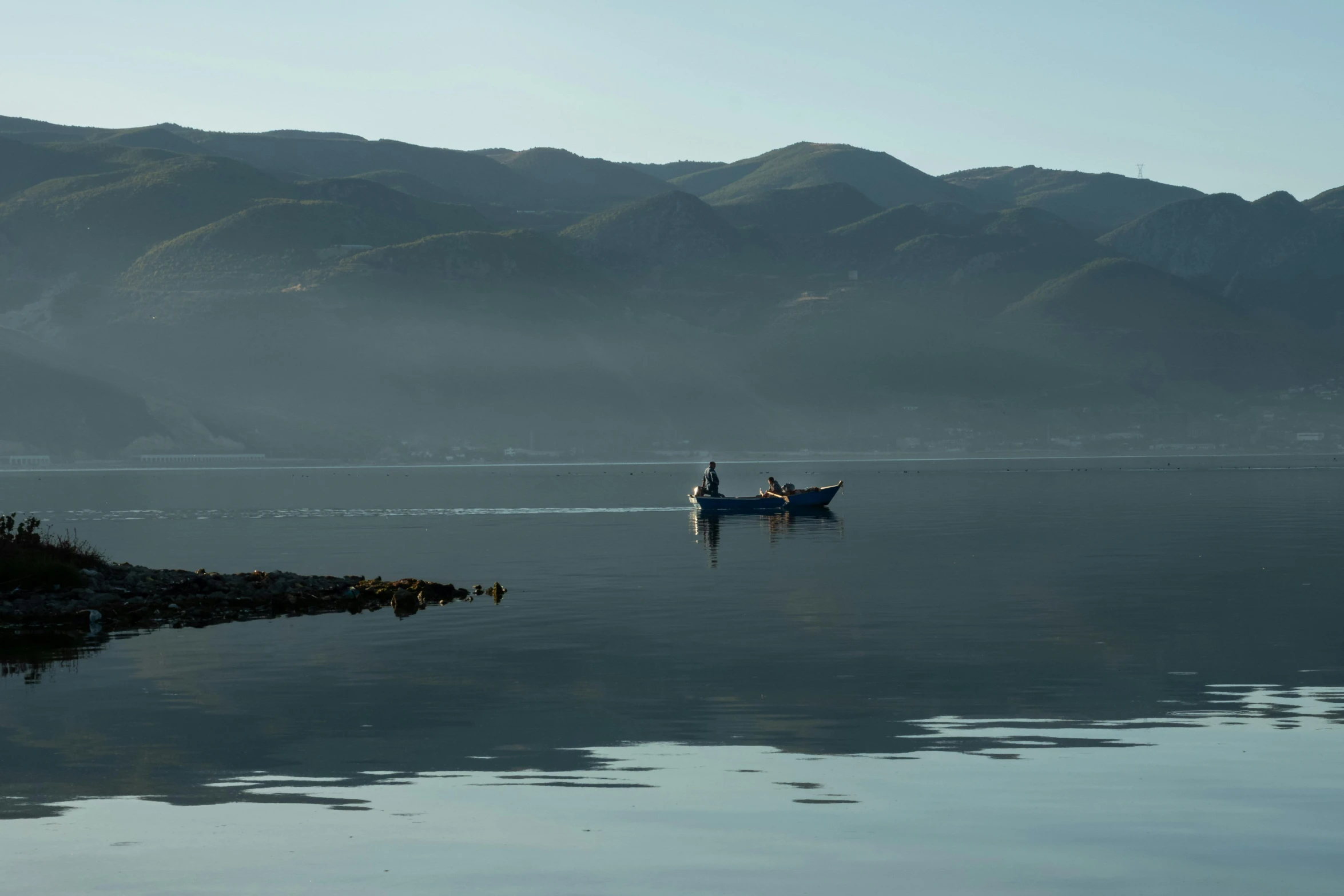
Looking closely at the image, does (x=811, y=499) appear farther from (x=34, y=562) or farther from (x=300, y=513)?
(x=34, y=562)

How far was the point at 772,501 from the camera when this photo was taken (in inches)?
4149

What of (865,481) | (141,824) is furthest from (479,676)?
(865,481)

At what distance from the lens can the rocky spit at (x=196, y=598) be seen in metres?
40.2

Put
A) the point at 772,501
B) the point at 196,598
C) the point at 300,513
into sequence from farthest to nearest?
the point at 300,513, the point at 772,501, the point at 196,598

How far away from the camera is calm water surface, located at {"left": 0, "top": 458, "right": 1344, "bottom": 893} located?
1519cm

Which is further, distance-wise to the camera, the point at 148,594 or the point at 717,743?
the point at 148,594

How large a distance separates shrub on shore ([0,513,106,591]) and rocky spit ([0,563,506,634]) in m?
0.46

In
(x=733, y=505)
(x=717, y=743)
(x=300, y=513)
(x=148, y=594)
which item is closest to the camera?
Answer: (x=717, y=743)

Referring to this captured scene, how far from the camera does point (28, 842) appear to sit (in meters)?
16.0

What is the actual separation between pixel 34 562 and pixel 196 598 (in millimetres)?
4581

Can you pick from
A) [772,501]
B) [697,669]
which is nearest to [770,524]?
[772,501]

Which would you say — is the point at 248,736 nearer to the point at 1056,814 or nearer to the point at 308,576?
the point at 1056,814

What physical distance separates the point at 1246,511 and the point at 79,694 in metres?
88.0

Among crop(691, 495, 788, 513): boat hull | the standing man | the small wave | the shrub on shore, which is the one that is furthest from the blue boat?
the shrub on shore
